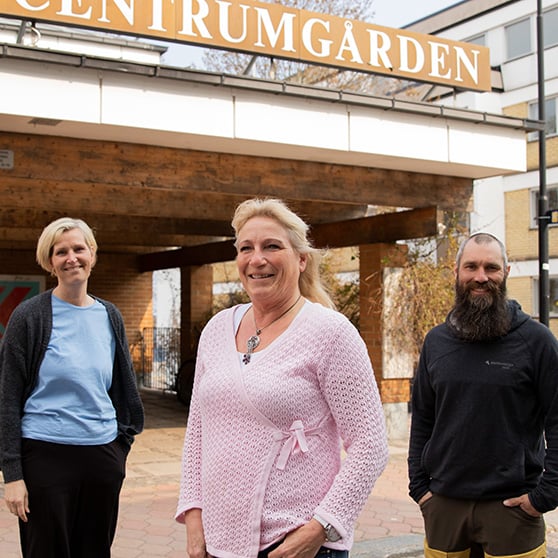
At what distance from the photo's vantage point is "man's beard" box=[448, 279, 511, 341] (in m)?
2.91

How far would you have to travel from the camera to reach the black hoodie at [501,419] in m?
2.81

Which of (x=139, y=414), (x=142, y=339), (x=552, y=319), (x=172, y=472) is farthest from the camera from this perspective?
(x=552, y=319)

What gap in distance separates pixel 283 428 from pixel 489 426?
97 cm

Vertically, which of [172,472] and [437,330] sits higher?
[437,330]

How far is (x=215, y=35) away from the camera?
7699mm

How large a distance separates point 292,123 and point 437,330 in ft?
16.6

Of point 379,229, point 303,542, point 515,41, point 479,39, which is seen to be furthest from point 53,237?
point 479,39

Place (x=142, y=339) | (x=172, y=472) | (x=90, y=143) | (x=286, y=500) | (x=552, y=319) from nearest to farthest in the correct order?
(x=286, y=500) < (x=90, y=143) < (x=172, y=472) < (x=142, y=339) < (x=552, y=319)

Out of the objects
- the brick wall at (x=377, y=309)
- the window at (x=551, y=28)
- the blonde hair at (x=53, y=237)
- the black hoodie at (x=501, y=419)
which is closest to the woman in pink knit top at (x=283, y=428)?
the black hoodie at (x=501, y=419)

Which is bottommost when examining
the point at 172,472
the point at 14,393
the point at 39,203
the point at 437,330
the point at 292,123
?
the point at 172,472

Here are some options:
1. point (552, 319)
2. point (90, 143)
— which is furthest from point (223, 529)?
point (552, 319)

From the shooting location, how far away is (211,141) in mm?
7750

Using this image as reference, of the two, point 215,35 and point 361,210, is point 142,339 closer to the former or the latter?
point 361,210

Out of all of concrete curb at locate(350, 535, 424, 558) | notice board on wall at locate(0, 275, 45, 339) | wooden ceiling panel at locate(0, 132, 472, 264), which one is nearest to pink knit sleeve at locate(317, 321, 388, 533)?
concrete curb at locate(350, 535, 424, 558)
